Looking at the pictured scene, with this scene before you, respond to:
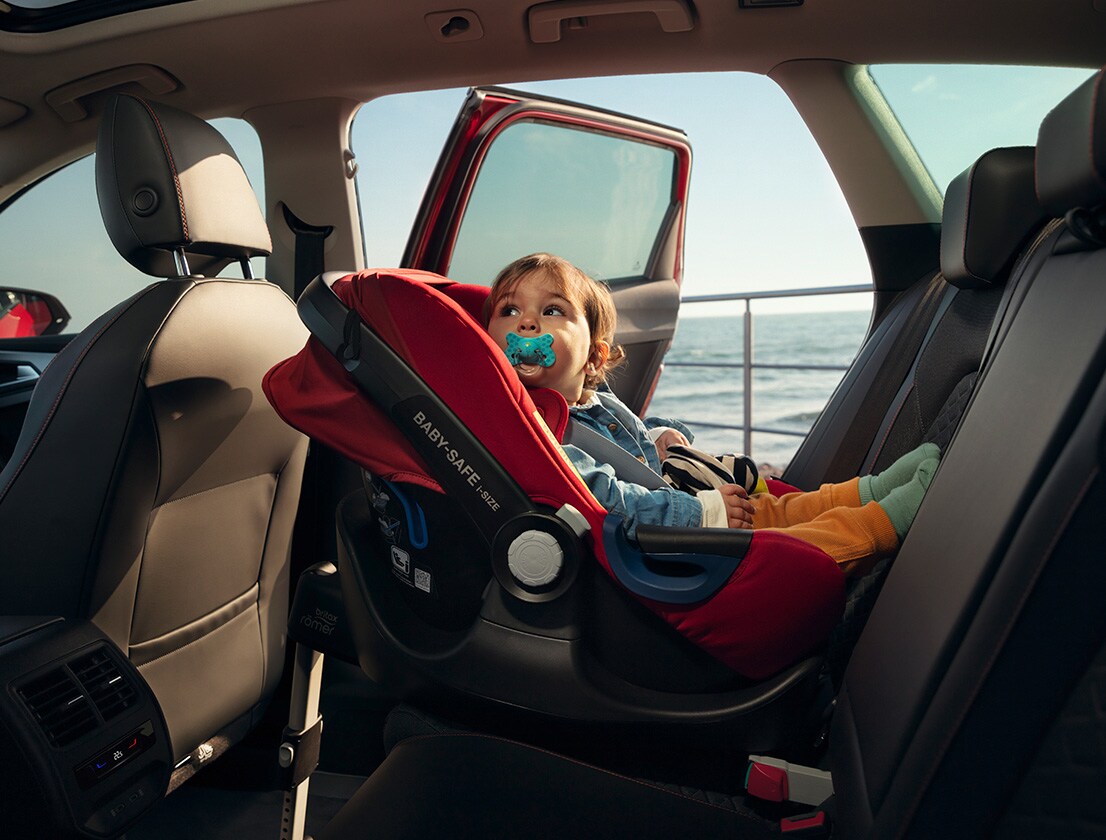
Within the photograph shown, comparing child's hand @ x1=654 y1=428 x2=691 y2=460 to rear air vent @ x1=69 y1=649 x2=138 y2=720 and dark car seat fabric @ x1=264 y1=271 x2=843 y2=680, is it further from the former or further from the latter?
rear air vent @ x1=69 y1=649 x2=138 y2=720

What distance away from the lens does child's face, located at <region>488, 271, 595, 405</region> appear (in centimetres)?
117

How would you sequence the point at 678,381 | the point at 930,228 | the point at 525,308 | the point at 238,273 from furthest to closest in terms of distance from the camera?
the point at 678,381 → the point at 930,228 → the point at 238,273 → the point at 525,308

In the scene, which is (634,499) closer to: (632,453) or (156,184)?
(632,453)

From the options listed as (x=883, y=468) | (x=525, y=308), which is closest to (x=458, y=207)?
(x=525, y=308)

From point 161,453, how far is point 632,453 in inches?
27.5

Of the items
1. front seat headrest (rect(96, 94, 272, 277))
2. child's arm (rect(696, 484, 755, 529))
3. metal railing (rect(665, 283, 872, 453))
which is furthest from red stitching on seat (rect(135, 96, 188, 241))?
metal railing (rect(665, 283, 872, 453))

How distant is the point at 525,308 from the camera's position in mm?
1187

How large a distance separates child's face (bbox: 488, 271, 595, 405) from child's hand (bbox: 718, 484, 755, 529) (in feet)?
1.00

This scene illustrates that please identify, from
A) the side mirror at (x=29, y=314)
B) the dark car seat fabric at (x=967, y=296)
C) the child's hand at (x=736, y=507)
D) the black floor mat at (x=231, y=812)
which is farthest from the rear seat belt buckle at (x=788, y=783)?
the side mirror at (x=29, y=314)

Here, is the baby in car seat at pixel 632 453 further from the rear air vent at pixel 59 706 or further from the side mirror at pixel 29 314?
the side mirror at pixel 29 314

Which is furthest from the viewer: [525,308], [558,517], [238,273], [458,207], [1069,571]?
[458,207]

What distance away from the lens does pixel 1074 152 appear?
61 centimetres

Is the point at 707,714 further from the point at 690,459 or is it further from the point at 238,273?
the point at 238,273

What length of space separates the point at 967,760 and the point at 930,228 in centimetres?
127
